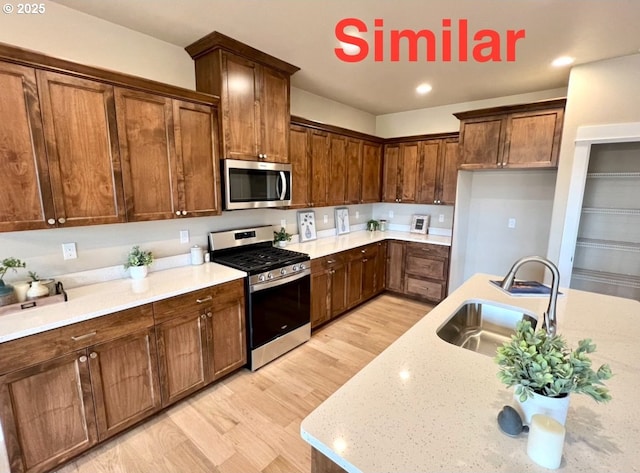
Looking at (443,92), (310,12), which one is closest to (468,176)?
(443,92)

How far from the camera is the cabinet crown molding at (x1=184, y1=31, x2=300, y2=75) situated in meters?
2.34

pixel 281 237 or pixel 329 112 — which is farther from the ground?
pixel 329 112

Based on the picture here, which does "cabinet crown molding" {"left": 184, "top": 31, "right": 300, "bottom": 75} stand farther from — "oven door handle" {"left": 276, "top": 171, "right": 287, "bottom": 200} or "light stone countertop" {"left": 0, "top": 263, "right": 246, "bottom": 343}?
"light stone countertop" {"left": 0, "top": 263, "right": 246, "bottom": 343}

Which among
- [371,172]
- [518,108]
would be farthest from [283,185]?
[518,108]

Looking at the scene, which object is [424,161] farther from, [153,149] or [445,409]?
[445,409]

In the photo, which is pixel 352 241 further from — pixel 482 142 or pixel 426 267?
pixel 482 142

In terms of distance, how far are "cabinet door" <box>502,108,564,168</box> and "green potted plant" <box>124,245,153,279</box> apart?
3768 mm

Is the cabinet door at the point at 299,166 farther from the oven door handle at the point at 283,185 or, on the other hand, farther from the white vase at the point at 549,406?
the white vase at the point at 549,406

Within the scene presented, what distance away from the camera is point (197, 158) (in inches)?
96.0

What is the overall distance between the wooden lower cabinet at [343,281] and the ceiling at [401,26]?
198 cm

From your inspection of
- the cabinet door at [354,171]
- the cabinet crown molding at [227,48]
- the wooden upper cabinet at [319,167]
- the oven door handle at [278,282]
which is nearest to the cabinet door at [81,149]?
the cabinet crown molding at [227,48]

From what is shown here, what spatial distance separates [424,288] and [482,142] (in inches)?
79.0

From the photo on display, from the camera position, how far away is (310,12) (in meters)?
2.01

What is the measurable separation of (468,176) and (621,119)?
152 cm
